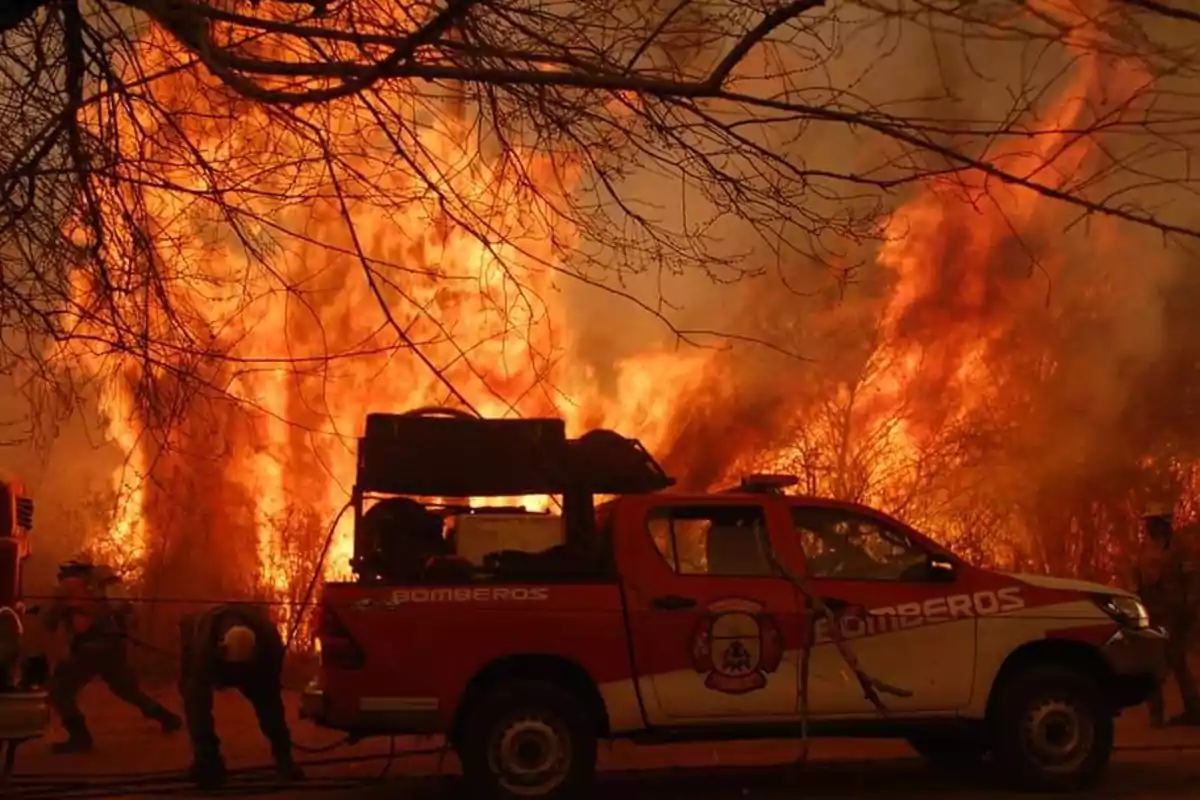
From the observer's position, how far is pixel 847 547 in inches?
301

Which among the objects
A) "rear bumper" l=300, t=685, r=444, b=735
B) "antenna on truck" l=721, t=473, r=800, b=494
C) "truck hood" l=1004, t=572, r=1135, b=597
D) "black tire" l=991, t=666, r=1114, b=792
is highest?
"antenna on truck" l=721, t=473, r=800, b=494

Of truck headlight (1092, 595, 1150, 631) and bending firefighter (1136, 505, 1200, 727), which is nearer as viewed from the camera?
truck headlight (1092, 595, 1150, 631)

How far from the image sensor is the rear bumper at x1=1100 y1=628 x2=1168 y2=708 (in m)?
7.59

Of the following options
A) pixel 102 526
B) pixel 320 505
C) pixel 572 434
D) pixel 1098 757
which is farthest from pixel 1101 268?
pixel 102 526

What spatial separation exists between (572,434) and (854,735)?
34.2 feet

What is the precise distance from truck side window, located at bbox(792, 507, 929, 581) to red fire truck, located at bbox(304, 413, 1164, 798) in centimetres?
1

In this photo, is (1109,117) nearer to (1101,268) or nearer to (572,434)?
(572,434)

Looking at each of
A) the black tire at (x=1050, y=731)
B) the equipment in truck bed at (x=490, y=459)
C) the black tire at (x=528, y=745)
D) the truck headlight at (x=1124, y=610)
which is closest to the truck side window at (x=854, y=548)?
the black tire at (x=1050, y=731)

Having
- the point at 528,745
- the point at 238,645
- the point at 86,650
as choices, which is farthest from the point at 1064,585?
the point at 86,650

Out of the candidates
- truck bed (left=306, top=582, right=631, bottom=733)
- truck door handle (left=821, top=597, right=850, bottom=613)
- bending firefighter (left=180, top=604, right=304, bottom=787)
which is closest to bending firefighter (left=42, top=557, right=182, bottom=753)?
bending firefighter (left=180, top=604, right=304, bottom=787)

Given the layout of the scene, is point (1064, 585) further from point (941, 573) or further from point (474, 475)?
point (474, 475)

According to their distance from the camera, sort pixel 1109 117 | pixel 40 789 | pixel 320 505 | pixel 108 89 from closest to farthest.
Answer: pixel 1109 117 < pixel 108 89 < pixel 40 789 < pixel 320 505

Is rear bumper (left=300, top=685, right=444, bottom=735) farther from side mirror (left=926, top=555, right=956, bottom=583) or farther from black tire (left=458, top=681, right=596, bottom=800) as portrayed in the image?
side mirror (left=926, top=555, right=956, bottom=583)

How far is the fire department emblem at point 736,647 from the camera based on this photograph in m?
7.28
